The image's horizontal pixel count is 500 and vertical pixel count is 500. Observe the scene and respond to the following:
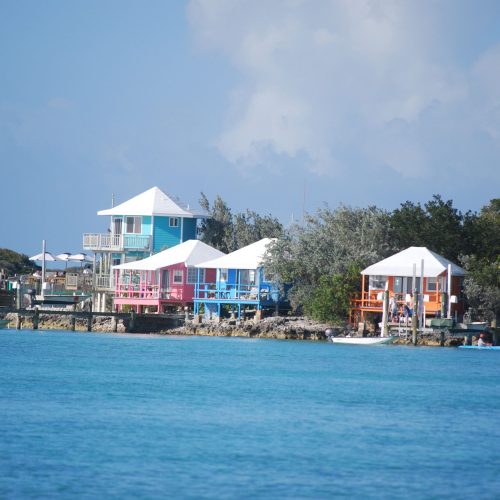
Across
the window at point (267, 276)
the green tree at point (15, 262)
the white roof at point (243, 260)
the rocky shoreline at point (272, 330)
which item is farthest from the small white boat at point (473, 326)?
the green tree at point (15, 262)

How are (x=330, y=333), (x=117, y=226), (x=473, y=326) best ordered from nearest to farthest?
(x=473, y=326) → (x=330, y=333) → (x=117, y=226)

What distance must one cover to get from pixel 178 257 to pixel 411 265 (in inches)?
646

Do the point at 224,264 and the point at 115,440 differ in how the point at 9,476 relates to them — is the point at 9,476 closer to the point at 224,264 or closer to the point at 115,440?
the point at 115,440

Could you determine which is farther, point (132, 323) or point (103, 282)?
point (103, 282)

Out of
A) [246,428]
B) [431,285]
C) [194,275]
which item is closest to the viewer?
[246,428]

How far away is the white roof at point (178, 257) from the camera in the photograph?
75.2 meters

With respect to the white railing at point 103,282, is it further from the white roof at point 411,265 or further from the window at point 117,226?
the white roof at point 411,265

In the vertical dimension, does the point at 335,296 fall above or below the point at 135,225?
below

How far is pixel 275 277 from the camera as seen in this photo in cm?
7206

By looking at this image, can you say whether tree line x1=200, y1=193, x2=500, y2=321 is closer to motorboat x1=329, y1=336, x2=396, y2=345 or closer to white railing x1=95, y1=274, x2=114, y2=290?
motorboat x1=329, y1=336, x2=396, y2=345

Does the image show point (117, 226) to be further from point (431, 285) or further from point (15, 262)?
point (15, 262)

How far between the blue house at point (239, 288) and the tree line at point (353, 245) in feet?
4.03

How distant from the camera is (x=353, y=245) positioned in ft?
235

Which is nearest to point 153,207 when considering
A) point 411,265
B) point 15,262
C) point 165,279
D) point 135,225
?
point 135,225
